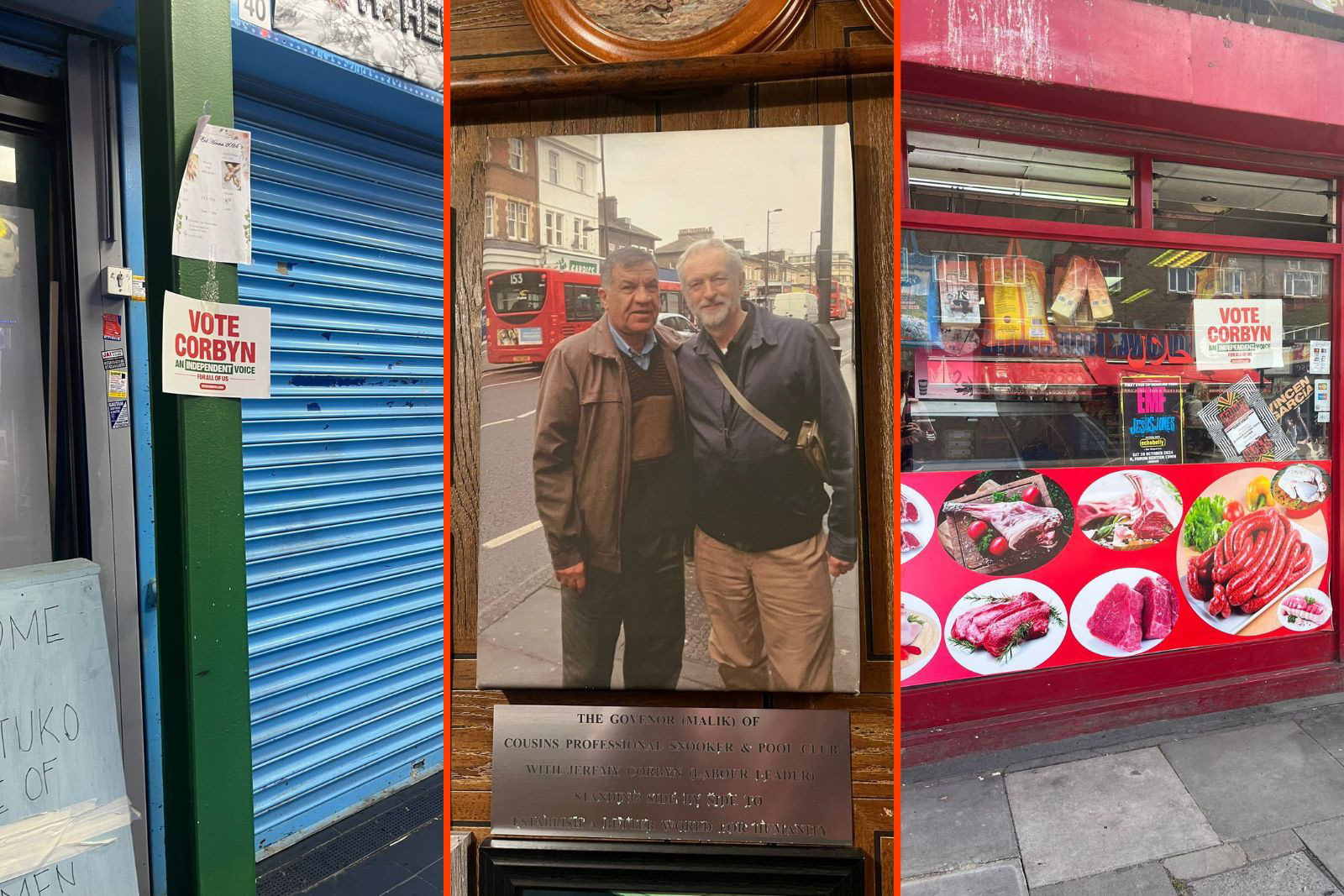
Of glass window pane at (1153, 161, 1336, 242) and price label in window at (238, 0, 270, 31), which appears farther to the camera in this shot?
glass window pane at (1153, 161, 1336, 242)

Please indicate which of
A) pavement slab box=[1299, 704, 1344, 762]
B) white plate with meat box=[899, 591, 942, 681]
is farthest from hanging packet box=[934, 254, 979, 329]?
pavement slab box=[1299, 704, 1344, 762]

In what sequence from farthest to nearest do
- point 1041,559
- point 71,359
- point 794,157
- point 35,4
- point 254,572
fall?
point 1041,559, point 254,572, point 71,359, point 35,4, point 794,157

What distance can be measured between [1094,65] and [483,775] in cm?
388

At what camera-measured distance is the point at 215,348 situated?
1795 millimetres

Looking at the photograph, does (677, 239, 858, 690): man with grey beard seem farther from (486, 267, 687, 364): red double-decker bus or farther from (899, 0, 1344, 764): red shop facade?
(899, 0, 1344, 764): red shop facade

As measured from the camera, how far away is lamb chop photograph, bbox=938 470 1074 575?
12.1ft

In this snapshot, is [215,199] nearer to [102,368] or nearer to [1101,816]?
[102,368]

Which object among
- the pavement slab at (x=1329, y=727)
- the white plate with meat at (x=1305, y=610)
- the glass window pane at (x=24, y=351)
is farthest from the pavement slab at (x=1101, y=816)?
the glass window pane at (x=24, y=351)

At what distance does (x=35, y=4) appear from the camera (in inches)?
94.1

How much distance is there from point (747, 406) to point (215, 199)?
135 centimetres

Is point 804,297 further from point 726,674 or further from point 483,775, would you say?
point 483,775

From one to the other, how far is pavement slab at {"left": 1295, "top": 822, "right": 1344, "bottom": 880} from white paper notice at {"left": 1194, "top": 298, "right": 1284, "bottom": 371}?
6.92 feet

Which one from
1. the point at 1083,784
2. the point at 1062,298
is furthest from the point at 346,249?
the point at 1083,784

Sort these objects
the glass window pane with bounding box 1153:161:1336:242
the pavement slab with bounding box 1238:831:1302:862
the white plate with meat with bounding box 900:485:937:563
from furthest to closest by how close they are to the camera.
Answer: the glass window pane with bounding box 1153:161:1336:242, the white plate with meat with bounding box 900:485:937:563, the pavement slab with bounding box 1238:831:1302:862
